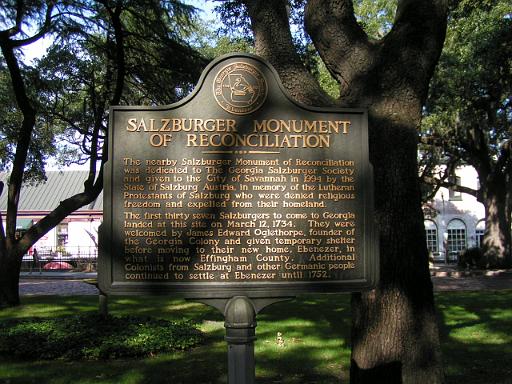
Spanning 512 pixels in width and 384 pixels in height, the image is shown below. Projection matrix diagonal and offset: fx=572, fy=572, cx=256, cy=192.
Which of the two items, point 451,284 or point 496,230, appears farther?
point 496,230

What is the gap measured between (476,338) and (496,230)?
760 inches

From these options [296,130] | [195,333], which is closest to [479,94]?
[195,333]

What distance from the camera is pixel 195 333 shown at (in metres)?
9.44

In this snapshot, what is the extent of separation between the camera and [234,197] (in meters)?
4.01

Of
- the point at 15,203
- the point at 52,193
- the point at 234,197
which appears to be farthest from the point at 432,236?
the point at 234,197

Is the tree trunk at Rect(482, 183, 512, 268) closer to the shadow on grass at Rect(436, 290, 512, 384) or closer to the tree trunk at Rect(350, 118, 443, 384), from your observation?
the shadow on grass at Rect(436, 290, 512, 384)

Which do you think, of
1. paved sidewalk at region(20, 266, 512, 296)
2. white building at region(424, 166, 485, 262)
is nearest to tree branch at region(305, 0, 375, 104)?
paved sidewalk at region(20, 266, 512, 296)

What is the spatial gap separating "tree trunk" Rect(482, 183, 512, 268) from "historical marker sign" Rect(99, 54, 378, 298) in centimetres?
2509

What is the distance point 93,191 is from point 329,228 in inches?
468

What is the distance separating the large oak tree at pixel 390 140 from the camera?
567cm

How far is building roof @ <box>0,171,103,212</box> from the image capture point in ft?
157

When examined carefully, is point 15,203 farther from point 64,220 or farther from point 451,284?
point 64,220

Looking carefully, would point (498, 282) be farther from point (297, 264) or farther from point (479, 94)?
point (297, 264)

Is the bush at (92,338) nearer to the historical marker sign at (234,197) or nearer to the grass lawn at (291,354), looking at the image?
the grass lawn at (291,354)
